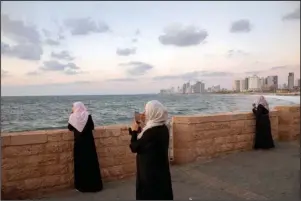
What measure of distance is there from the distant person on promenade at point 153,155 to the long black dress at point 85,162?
74.3 inches

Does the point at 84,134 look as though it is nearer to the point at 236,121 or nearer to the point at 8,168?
Answer: the point at 8,168

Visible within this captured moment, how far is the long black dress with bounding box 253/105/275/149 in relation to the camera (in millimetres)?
8938

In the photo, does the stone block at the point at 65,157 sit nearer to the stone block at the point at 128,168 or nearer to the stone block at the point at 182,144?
the stone block at the point at 128,168

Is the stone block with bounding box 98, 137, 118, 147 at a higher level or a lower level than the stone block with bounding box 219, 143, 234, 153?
higher

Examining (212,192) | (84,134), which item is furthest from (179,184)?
(84,134)

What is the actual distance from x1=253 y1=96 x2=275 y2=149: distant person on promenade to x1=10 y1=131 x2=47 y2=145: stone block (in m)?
6.06

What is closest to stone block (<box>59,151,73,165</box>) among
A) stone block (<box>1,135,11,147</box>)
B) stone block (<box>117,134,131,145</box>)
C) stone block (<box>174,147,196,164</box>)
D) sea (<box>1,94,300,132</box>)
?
stone block (<box>1,135,11,147</box>)

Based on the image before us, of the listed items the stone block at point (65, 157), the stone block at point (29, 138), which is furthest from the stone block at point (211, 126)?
the stone block at point (29, 138)

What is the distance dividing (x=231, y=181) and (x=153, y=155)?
3049 millimetres

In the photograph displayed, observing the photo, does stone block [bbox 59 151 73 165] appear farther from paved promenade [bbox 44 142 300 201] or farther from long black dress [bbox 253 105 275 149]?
long black dress [bbox 253 105 275 149]

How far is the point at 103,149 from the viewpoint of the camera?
5715mm

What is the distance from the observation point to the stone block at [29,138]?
15.7 ft

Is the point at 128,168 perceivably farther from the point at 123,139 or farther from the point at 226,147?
the point at 226,147

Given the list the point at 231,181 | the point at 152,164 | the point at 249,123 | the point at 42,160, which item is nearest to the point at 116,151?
the point at 42,160
